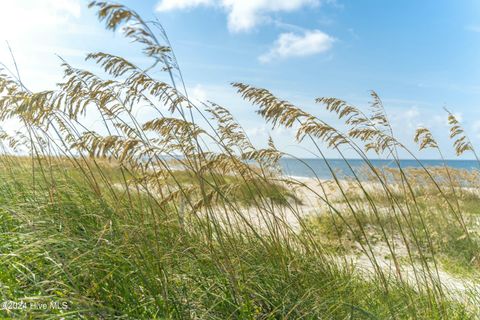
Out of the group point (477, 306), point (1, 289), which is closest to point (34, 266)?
point (1, 289)

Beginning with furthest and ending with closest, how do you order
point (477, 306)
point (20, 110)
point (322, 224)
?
point (322, 224) → point (477, 306) → point (20, 110)

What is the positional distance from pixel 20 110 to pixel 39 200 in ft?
4.42

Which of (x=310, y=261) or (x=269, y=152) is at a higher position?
(x=269, y=152)

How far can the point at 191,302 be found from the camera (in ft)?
7.39

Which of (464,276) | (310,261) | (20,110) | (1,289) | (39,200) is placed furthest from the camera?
(464,276)

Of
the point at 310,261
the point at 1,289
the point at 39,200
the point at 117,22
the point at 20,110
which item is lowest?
the point at 310,261

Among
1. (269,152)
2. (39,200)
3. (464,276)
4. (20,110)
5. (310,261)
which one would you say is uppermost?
(20,110)

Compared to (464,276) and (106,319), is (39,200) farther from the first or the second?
(464,276)

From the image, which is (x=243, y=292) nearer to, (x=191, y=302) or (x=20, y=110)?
(x=191, y=302)

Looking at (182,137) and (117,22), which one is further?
(182,137)

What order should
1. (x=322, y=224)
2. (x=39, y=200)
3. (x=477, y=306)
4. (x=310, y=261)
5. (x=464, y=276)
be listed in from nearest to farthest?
(x=310, y=261), (x=477, y=306), (x=39, y=200), (x=464, y=276), (x=322, y=224)

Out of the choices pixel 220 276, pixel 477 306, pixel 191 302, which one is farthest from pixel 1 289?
pixel 477 306

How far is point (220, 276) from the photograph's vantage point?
97.0 inches

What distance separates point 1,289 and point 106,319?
0.71 m
